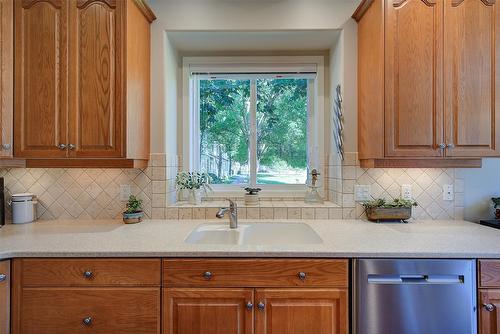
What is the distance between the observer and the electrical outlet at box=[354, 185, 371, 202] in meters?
1.93

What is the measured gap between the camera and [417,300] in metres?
1.26

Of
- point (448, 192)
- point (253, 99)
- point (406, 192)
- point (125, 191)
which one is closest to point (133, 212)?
point (125, 191)

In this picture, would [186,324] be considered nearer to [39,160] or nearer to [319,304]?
[319,304]

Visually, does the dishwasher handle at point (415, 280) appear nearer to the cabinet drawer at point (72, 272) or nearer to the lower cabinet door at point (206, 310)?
the lower cabinet door at point (206, 310)

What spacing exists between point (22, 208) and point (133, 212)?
0.77m

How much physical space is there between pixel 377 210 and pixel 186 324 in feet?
4.53

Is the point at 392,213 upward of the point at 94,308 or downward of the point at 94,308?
upward

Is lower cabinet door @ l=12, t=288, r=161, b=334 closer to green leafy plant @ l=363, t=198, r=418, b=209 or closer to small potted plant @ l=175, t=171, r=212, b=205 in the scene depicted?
small potted plant @ l=175, t=171, r=212, b=205

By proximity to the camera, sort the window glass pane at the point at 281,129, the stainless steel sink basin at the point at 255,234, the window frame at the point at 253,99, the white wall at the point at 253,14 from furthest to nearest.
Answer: the window glass pane at the point at 281,129 < the window frame at the point at 253,99 < the white wall at the point at 253,14 < the stainless steel sink basin at the point at 255,234

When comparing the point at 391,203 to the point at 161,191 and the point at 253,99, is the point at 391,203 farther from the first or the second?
the point at 161,191

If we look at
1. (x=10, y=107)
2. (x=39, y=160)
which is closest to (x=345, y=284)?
(x=39, y=160)

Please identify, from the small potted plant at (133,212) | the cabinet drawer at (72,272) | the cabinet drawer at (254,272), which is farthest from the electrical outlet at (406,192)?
the small potted plant at (133,212)

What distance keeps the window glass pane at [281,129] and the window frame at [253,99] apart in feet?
0.19

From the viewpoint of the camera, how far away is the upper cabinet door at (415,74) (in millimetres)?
1606
